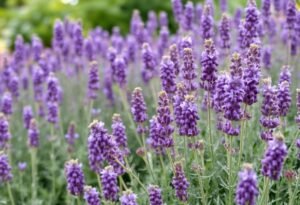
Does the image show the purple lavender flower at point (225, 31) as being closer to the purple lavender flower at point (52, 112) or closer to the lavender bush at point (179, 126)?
the lavender bush at point (179, 126)

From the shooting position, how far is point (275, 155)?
2.68 meters

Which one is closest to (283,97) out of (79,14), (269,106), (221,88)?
(269,106)

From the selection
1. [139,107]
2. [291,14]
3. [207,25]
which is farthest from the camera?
[291,14]

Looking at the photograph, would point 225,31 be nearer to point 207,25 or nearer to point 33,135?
point 207,25

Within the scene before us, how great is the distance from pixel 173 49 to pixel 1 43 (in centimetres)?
1161

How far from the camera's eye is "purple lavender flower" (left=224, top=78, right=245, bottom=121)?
10.00ft

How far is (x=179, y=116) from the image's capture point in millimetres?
3518

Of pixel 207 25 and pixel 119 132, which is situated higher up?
pixel 207 25

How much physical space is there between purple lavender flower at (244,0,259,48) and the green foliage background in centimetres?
875

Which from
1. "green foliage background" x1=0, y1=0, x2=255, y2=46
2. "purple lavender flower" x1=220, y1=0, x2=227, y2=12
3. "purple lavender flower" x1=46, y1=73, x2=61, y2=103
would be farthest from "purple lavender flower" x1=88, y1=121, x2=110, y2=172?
"green foliage background" x1=0, y1=0, x2=255, y2=46

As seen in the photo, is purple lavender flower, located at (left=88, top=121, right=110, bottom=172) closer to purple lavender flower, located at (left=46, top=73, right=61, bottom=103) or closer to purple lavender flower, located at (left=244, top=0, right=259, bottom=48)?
purple lavender flower, located at (left=244, top=0, right=259, bottom=48)

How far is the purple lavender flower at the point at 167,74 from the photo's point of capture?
398cm

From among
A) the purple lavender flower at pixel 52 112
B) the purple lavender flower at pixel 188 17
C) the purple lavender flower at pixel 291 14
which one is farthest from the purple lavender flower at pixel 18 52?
the purple lavender flower at pixel 291 14

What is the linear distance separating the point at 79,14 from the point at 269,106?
1023 cm
